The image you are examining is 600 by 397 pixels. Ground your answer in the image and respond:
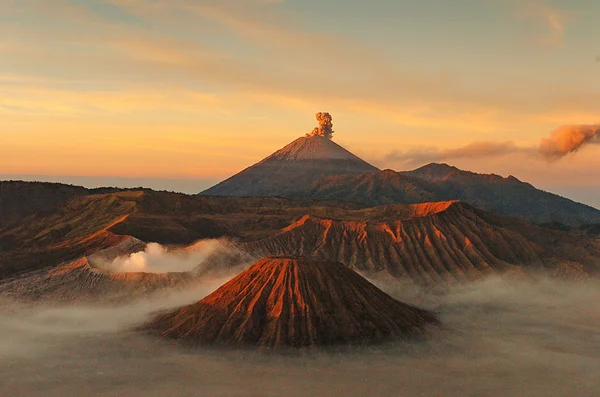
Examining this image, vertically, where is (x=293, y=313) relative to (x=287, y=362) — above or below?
above

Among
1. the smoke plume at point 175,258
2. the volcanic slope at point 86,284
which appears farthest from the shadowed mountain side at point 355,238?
the volcanic slope at point 86,284

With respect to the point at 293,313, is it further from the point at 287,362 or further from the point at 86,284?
the point at 86,284

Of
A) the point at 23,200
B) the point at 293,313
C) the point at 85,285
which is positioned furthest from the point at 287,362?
the point at 23,200

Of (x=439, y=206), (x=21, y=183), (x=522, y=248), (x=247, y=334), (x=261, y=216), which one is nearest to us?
(x=247, y=334)

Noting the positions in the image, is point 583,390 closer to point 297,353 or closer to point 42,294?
point 297,353

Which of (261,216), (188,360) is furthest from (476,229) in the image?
(188,360)
